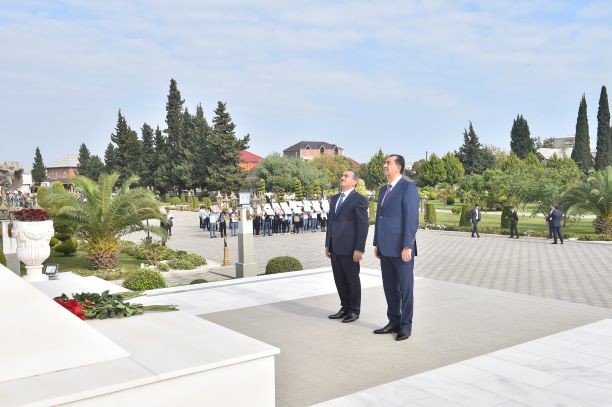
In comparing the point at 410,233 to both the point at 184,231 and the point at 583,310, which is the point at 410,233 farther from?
the point at 184,231

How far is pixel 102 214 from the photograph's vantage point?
1345 centimetres

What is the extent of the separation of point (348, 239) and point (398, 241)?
2.61ft

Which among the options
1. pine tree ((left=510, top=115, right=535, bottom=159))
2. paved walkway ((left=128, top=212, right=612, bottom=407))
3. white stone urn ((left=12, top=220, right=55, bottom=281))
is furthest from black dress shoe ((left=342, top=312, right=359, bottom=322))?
pine tree ((left=510, top=115, right=535, bottom=159))

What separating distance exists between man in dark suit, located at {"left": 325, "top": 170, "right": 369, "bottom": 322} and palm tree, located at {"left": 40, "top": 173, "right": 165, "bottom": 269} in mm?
8594

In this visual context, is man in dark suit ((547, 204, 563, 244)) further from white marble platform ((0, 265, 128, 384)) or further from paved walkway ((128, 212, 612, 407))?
white marble platform ((0, 265, 128, 384))

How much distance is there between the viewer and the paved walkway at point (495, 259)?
1048cm

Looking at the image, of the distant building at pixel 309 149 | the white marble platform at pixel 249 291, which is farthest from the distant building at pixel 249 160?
the white marble platform at pixel 249 291

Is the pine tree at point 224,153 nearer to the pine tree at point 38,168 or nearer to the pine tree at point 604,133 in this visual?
the pine tree at point 604,133

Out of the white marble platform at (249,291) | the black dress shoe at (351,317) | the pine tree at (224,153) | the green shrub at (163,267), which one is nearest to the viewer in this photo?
the black dress shoe at (351,317)

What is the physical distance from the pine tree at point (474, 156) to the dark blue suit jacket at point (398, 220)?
222ft

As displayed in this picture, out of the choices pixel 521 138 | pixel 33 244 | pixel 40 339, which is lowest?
pixel 40 339

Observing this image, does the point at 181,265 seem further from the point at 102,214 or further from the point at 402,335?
the point at 402,335

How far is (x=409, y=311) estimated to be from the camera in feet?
18.2

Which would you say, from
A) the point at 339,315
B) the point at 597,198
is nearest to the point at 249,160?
the point at 597,198
